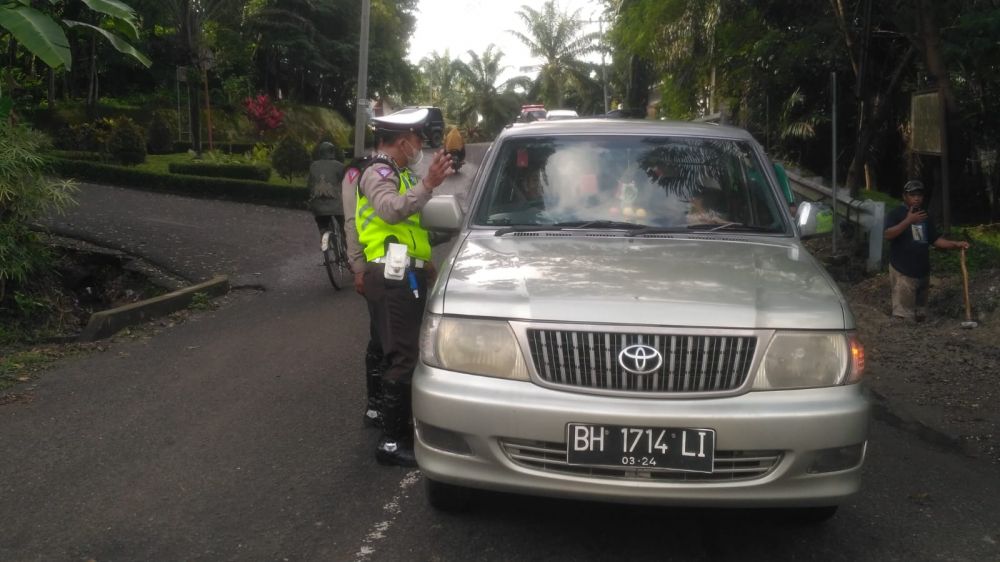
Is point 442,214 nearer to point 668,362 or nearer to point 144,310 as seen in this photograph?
point 668,362

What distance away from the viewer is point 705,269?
4.30m

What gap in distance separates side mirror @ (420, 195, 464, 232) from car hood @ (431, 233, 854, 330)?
0.66ft

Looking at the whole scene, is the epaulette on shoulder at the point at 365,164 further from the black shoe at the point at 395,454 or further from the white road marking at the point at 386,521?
the white road marking at the point at 386,521

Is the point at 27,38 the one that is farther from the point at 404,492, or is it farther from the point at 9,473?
the point at 404,492

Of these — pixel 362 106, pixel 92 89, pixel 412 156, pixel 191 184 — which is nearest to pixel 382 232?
pixel 412 156

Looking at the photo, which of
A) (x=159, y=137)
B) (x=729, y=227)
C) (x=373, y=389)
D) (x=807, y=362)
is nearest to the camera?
(x=807, y=362)

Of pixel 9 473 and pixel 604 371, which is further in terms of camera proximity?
pixel 9 473

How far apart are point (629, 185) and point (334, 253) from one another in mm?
7474

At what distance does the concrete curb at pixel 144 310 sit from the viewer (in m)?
9.27

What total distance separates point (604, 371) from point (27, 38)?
6.85 metres

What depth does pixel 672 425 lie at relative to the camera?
370 cm

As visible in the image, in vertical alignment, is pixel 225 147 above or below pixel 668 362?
above

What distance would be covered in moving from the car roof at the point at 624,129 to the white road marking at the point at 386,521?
1.96 m

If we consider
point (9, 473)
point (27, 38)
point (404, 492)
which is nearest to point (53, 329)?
point (27, 38)
